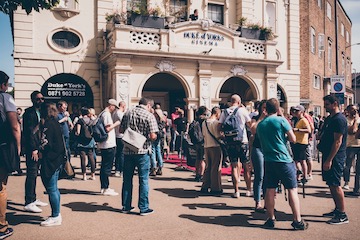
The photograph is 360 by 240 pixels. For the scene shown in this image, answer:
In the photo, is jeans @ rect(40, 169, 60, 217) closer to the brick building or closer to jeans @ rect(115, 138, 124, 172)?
jeans @ rect(115, 138, 124, 172)

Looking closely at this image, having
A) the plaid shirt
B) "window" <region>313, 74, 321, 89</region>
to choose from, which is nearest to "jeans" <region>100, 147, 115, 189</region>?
the plaid shirt

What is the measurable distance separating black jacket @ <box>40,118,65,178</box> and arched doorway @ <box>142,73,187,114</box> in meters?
13.2

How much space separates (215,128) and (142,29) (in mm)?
8637

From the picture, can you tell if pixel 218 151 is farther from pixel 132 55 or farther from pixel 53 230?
pixel 132 55

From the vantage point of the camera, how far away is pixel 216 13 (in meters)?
18.7

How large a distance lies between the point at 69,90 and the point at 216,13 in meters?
9.20

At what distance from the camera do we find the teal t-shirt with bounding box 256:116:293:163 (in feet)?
16.2

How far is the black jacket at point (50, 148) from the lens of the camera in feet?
16.4

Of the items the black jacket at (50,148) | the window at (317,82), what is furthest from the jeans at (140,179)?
the window at (317,82)

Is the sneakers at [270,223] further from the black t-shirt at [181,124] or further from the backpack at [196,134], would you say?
the black t-shirt at [181,124]

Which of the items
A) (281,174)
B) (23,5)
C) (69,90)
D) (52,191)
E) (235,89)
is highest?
(23,5)

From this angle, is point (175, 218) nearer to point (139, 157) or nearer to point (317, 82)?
point (139, 157)

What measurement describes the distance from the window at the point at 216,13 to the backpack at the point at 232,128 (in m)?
13.0

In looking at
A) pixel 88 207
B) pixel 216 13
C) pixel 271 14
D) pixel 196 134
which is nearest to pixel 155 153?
pixel 196 134
